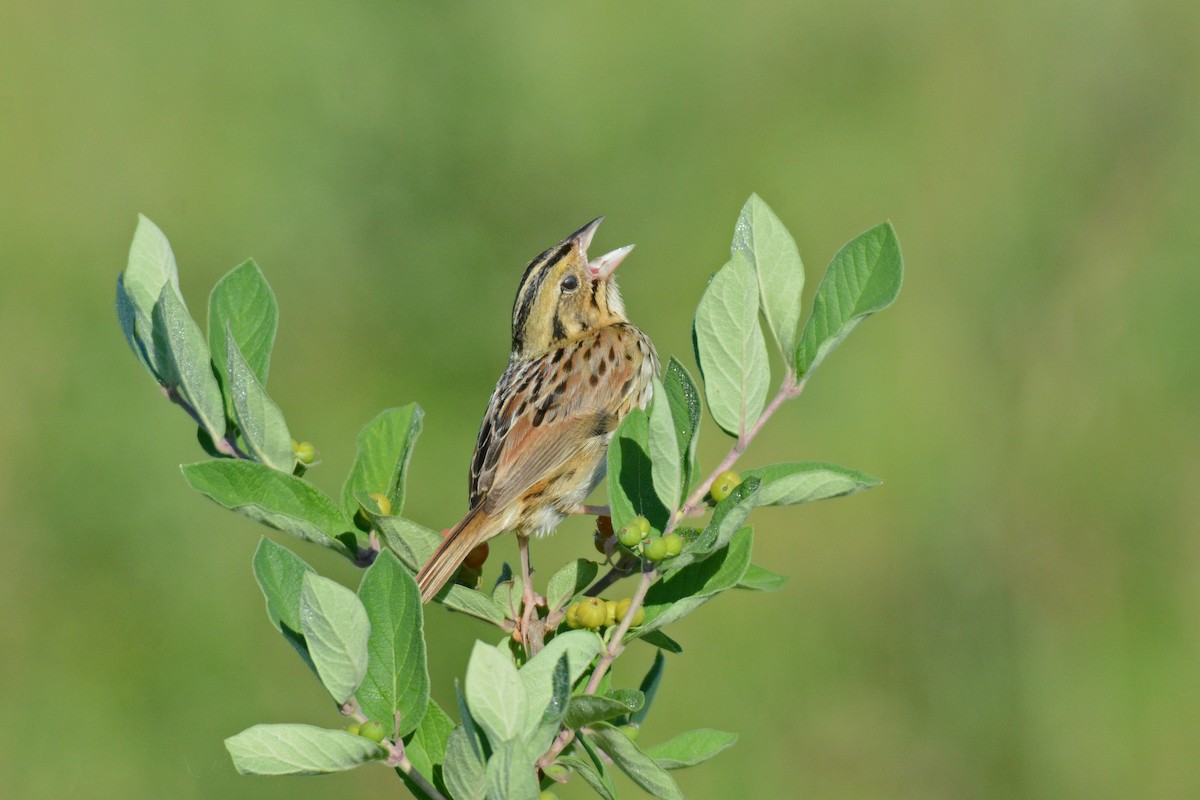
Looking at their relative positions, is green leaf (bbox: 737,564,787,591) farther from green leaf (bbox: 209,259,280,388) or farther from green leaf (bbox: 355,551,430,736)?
green leaf (bbox: 209,259,280,388)

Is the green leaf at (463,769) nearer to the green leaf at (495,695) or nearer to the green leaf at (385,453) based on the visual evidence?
the green leaf at (495,695)

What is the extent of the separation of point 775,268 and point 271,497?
1020 millimetres

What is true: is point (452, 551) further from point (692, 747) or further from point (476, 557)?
point (692, 747)

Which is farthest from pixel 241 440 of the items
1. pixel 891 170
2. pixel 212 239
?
pixel 891 170

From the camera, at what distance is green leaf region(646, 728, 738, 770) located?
7.79 ft

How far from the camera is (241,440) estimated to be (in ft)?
8.57

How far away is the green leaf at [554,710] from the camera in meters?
1.82

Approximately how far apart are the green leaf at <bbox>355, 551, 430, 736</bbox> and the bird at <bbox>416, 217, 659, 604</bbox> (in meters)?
0.75

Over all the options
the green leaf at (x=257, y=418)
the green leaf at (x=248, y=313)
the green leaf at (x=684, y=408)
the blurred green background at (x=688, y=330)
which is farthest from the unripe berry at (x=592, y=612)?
the blurred green background at (x=688, y=330)

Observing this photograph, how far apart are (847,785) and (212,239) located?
3834mm

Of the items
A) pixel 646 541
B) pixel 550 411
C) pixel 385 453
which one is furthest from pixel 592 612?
pixel 550 411

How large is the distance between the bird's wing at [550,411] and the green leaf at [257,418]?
30.8 inches

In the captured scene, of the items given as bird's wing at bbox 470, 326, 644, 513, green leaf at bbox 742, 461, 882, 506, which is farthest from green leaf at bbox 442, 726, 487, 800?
bird's wing at bbox 470, 326, 644, 513

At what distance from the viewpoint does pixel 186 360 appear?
7.86 feet
